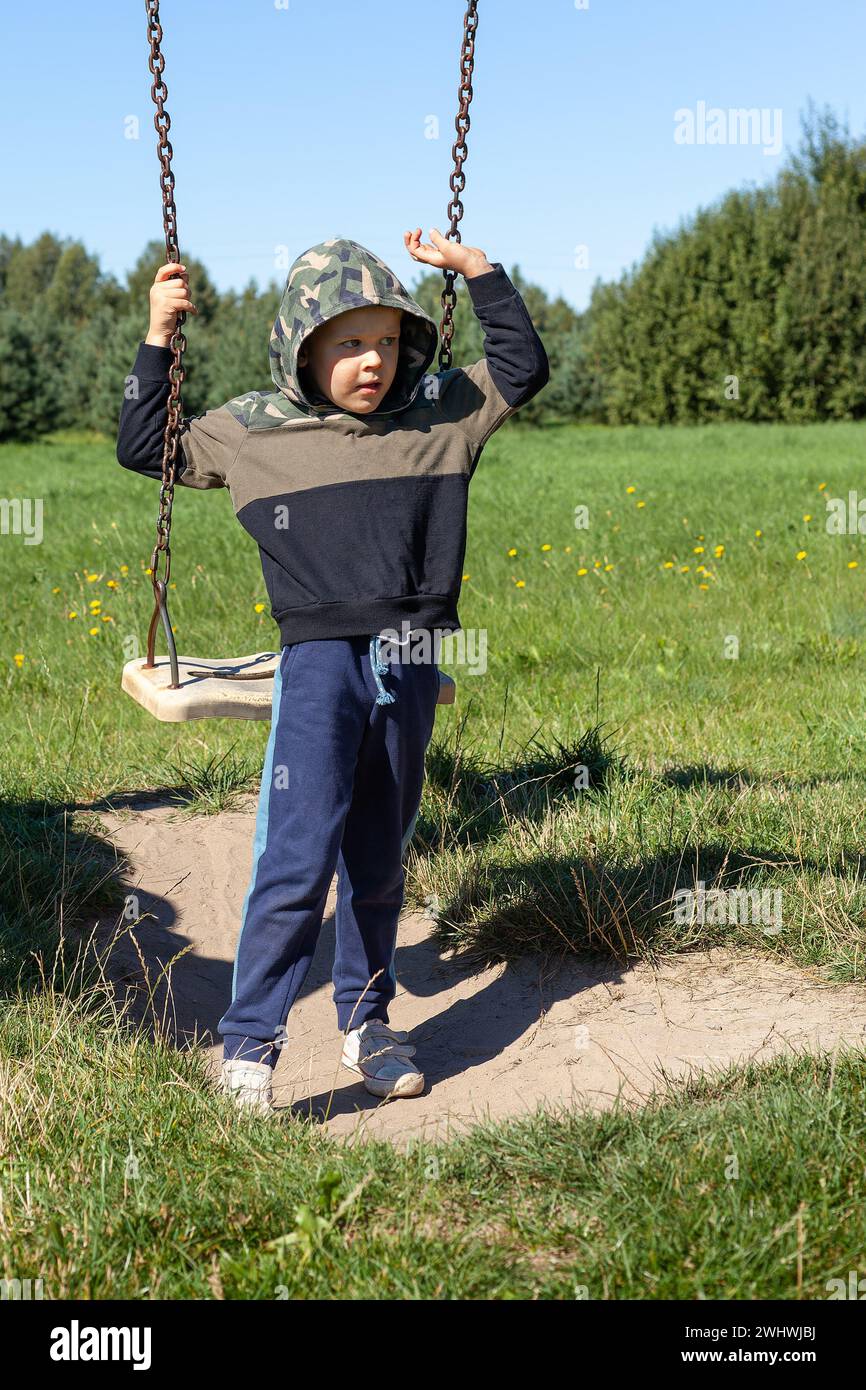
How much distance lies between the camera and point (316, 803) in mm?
2812

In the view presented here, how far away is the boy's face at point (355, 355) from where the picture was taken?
9.31ft

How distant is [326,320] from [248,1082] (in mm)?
1659

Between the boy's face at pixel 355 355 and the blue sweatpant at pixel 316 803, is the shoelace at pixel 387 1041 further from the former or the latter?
the boy's face at pixel 355 355

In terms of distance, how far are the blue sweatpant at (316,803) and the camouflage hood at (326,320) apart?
55 cm

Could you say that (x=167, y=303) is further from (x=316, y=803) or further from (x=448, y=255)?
(x=316, y=803)

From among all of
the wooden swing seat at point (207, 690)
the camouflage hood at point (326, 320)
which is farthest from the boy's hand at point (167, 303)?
the wooden swing seat at point (207, 690)

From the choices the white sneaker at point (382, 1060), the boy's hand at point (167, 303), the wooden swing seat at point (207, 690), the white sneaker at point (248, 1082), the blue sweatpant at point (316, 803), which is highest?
the boy's hand at point (167, 303)

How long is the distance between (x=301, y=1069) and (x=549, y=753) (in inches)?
65.6

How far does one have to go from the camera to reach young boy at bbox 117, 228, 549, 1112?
283 cm

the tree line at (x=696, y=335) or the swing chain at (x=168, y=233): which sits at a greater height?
the tree line at (x=696, y=335)

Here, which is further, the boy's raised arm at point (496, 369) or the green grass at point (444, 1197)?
the boy's raised arm at point (496, 369)

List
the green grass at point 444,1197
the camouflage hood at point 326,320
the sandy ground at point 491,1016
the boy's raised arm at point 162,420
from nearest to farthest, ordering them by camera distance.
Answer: the green grass at point 444,1197
the camouflage hood at point 326,320
the sandy ground at point 491,1016
the boy's raised arm at point 162,420

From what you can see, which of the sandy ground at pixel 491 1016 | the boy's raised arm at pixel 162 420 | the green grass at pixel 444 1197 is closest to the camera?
the green grass at pixel 444 1197
